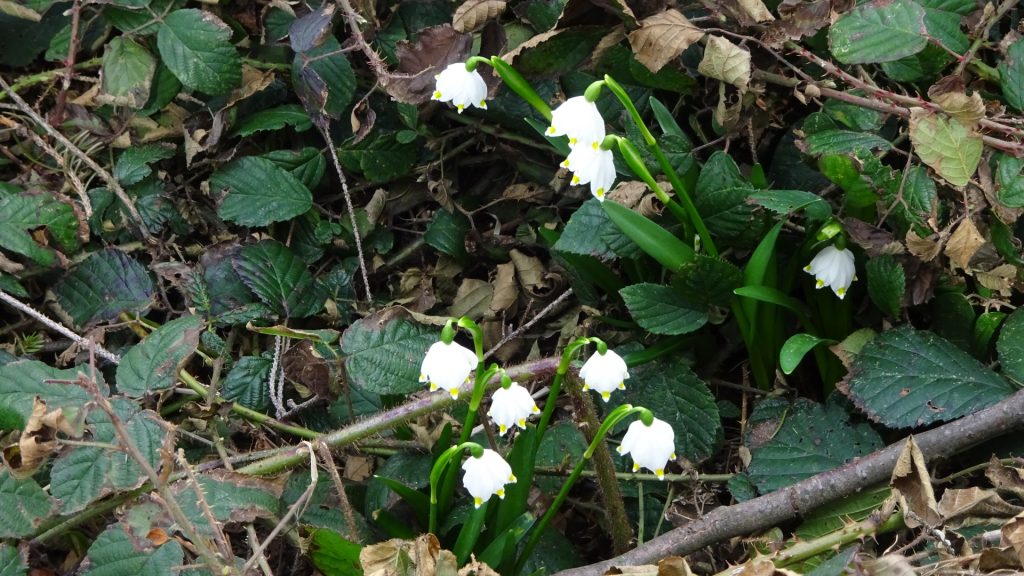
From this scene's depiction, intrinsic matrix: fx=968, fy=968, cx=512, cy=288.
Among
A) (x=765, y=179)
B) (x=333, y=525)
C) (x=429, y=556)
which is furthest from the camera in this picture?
(x=765, y=179)

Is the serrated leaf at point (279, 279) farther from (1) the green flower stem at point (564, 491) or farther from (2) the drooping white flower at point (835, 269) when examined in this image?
(2) the drooping white flower at point (835, 269)

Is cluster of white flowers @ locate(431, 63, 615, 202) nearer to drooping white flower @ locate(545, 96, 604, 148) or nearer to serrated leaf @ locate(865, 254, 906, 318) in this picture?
drooping white flower @ locate(545, 96, 604, 148)

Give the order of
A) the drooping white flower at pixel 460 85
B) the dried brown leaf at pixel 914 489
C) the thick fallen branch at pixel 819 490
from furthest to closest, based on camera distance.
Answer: the drooping white flower at pixel 460 85 < the thick fallen branch at pixel 819 490 < the dried brown leaf at pixel 914 489

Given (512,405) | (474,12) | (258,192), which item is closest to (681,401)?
(512,405)

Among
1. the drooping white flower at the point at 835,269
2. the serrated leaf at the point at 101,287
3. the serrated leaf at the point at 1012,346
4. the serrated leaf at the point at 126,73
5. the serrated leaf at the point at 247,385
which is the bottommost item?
the serrated leaf at the point at 247,385

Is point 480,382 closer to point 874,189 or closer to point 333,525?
point 333,525

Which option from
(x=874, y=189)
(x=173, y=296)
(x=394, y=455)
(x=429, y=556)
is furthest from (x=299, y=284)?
(x=874, y=189)

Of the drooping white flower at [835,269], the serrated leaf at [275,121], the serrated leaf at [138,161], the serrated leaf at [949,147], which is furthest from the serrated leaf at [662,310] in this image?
the serrated leaf at [138,161]

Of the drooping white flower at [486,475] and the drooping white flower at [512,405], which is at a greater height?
the drooping white flower at [512,405]
